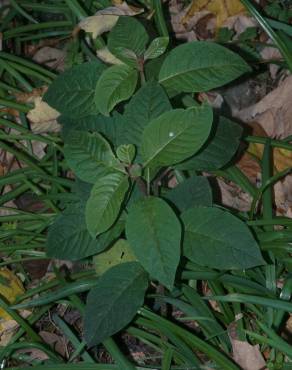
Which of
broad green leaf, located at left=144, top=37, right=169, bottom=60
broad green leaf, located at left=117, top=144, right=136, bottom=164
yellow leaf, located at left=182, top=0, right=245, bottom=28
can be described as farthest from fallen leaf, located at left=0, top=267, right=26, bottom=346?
yellow leaf, located at left=182, top=0, right=245, bottom=28

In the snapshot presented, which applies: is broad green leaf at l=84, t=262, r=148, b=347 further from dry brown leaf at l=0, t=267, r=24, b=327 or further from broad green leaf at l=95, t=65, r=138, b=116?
dry brown leaf at l=0, t=267, r=24, b=327

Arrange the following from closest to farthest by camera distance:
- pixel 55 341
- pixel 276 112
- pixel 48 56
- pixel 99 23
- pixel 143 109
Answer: pixel 143 109
pixel 55 341
pixel 99 23
pixel 276 112
pixel 48 56

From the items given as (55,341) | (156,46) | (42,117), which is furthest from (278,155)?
(55,341)

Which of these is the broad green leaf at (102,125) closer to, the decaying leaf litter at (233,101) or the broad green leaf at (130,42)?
the broad green leaf at (130,42)

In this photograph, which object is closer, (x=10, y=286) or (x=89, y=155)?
(x=89, y=155)

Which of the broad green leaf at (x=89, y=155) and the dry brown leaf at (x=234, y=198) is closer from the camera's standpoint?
the broad green leaf at (x=89, y=155)

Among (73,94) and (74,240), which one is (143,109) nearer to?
(73,94)

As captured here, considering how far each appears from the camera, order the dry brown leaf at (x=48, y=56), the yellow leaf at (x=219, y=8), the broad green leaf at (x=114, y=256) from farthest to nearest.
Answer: the dry brown leaf at (x=48, y=56) → the yellow leaf at (x=219, y=8) → the broad green leaf at (x=114, y=256)

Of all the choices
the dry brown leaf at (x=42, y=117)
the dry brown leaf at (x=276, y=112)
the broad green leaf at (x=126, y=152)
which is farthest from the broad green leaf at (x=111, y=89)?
the dry brown leaf at (x=276, y=112)
